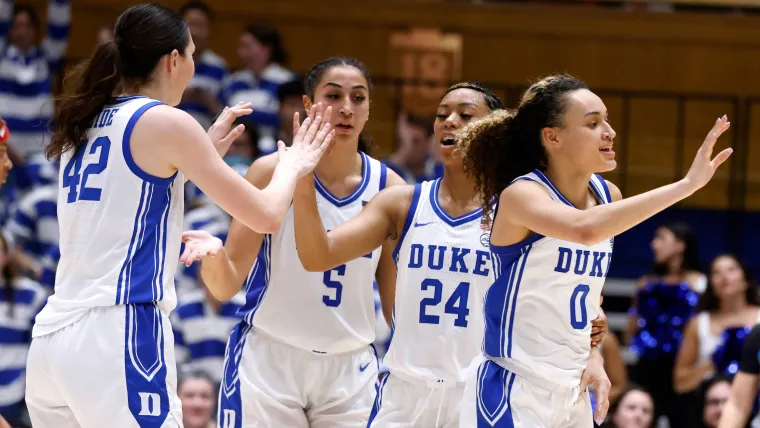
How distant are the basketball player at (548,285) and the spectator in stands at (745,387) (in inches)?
59.5

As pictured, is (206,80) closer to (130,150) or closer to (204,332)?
(204,332)

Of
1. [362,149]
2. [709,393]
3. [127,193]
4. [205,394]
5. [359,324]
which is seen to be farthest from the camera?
[709,393]

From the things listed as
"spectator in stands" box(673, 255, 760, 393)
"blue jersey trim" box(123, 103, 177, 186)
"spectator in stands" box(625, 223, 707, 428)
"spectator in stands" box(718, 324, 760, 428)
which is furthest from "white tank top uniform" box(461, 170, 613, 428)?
"spectator in stands" box(625, 223, 707, 428)

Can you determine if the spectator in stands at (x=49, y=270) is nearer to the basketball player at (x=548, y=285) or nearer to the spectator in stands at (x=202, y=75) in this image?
the spectator in stands at (x=202, y=75)

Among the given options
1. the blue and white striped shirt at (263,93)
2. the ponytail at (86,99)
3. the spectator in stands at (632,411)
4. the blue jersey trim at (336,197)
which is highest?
the blue and white striped shirt at (263,93)

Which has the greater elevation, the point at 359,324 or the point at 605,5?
the point at 605,5

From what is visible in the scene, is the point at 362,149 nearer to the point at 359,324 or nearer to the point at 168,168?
the point at 359,324

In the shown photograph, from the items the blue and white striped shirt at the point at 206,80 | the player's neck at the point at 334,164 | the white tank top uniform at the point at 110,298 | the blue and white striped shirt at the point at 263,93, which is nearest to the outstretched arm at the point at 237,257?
the player's neck at the point at 334,164

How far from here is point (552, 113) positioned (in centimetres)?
383

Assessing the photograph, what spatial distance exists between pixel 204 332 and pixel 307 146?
3408mm

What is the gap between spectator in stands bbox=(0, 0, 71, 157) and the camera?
915cm

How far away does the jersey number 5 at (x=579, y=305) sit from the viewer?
12.2ft

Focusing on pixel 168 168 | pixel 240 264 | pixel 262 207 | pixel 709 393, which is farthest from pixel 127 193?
pixel 709 393

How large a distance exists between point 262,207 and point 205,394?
308 cm
